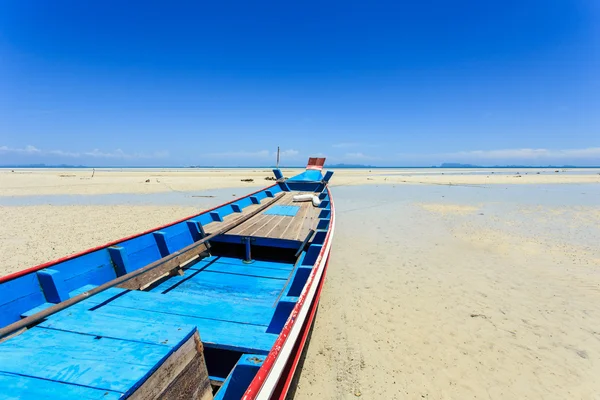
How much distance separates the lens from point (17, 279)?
10.2 feet

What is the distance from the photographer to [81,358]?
2.23 metres

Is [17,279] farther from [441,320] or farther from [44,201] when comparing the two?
[44,201]

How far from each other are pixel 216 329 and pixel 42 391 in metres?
1.56

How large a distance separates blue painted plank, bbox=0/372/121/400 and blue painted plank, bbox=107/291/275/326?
1388 millimetres

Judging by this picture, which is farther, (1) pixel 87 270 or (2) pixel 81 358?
(1) pixel 87 270

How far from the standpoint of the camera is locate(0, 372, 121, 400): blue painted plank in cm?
180

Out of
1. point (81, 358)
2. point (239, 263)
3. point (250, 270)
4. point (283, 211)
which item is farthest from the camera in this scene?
point (283, 211)

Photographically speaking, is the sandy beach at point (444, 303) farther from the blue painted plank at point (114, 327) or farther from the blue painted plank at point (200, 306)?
the blue painted plank at point (114, 327)

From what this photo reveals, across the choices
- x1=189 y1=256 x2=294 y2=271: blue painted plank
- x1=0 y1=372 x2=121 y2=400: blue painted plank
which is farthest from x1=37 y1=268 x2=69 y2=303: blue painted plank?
x1=189 y1=256 x2=294 y2=271: blue painted plank

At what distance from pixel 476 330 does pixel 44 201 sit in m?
25.7

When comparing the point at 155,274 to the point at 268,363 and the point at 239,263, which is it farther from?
the point at 268,363

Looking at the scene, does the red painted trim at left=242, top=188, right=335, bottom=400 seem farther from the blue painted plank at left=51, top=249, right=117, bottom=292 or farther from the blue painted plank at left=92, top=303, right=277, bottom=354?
the blue painted plank at left=51, top=249, right=117, bottom=292

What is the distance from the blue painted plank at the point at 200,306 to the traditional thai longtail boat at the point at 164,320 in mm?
16

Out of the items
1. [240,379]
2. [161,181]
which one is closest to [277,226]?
[240,379]
